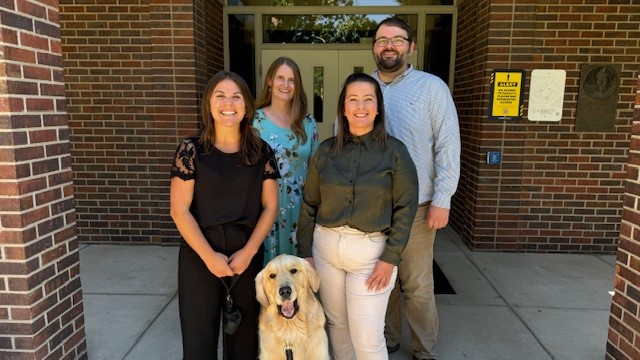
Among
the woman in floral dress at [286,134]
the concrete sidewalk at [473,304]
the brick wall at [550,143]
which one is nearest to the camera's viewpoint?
the woman in floral dress at [286,134]

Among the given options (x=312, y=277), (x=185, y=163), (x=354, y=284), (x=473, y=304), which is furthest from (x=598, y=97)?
(x=185, y=163)

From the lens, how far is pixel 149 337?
337cm

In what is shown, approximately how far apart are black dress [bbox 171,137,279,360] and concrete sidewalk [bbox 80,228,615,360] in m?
0.85

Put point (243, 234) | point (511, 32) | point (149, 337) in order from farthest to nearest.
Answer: point (511, 32), point (149, 337), point (243, 234)

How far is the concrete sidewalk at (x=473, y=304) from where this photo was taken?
325cm

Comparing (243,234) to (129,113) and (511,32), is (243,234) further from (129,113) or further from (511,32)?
(511,32)

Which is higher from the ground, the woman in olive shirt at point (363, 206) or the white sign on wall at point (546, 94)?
the white sign on wall at point (546, 94)

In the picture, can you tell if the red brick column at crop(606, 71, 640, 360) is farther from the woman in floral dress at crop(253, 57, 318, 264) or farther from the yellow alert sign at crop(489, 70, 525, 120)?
the yellow alert sign at crop(489, 70, 525, 120)

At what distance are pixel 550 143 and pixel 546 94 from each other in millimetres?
560

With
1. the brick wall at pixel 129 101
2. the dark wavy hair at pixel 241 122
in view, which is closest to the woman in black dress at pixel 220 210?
the dark wavy hair at pixel 241 122

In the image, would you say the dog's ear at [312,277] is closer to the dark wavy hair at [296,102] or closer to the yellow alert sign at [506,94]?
the dark wavy hair at [296,102]

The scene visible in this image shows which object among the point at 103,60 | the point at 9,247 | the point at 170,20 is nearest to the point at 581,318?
the point at 9,247

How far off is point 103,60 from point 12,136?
3.28 metres

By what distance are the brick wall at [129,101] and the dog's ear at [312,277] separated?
3.30 m
